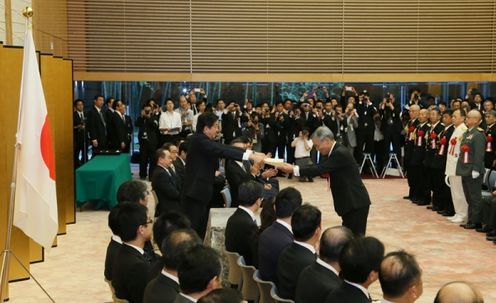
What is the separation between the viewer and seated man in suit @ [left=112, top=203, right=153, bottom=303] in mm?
4289

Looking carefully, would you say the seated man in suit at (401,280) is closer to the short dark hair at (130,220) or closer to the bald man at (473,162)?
the short dark hair at (130,220)

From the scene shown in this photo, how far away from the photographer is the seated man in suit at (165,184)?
7930mm

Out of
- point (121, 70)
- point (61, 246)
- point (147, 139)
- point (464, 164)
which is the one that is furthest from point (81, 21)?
point (464, 164)

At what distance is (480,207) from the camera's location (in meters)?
9.38

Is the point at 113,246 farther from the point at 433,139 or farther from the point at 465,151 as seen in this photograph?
the point at 433,139

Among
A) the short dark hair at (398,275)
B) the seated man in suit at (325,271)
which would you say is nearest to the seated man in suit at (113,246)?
the seated man in suit at (325,271)

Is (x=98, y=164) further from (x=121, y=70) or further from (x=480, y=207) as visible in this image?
(x=480, y=207)

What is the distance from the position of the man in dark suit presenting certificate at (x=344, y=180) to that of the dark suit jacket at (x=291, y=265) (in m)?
2.01

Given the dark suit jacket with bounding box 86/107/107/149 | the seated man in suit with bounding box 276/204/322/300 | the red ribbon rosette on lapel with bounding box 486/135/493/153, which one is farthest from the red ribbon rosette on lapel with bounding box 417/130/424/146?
the seated man in suit with bounding box 276/204/322/300

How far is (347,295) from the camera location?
11.0 ft

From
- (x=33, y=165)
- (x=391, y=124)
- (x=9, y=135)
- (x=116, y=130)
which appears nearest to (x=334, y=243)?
(x=33, y=165)

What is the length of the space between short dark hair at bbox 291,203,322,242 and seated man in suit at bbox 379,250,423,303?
1.16 m

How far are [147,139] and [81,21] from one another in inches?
130

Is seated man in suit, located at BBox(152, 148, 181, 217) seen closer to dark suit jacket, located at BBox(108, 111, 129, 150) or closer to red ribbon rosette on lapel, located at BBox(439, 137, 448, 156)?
red ribbon rosette on lapel, located at BBox(439, 137, 448, 156)
